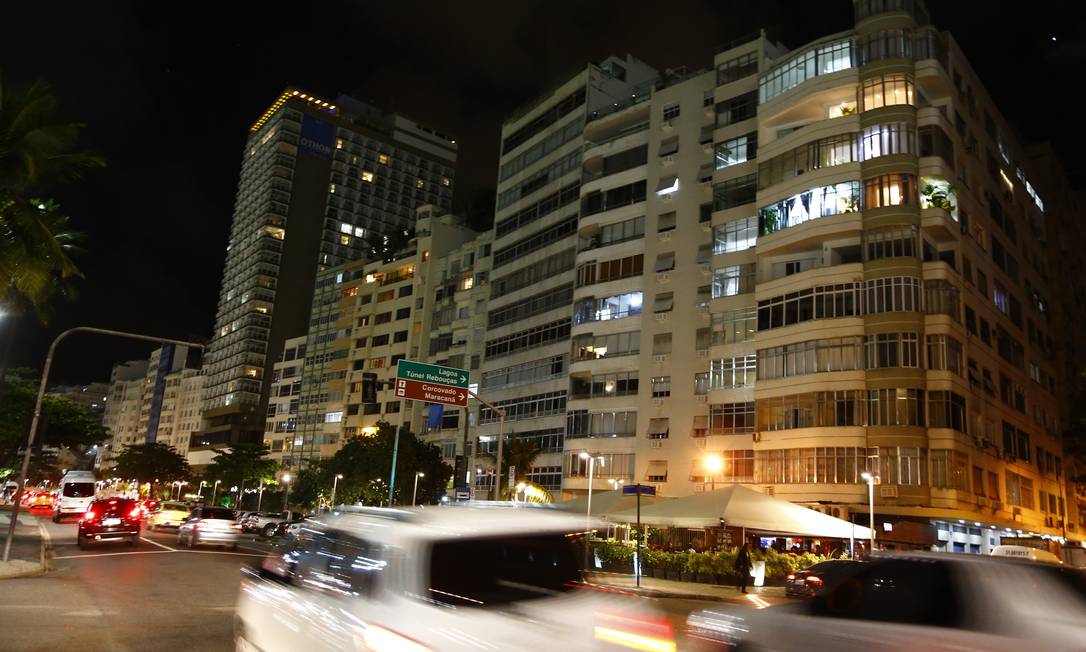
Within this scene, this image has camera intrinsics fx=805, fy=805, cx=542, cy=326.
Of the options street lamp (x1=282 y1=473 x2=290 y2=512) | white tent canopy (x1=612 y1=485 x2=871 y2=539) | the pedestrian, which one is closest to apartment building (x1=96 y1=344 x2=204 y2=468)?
street lamp (x1=282 y1=473 x2=290 y2=512)

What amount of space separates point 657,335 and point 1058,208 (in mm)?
34325

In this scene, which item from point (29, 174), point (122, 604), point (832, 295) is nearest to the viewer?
point (122, 604)

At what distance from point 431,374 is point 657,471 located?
22472 millimetres

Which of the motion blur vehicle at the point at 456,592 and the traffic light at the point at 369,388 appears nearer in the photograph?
the motion blur vehicle at the point at 456,592

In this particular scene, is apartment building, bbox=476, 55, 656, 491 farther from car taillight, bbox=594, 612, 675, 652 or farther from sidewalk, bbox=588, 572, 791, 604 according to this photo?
car taillight, bbox=594, 612, 675, 652

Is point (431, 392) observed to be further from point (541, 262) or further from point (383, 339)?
point (383, 339)

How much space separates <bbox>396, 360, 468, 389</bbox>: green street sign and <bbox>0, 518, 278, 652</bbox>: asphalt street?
402 inches

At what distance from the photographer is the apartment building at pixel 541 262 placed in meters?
60.2

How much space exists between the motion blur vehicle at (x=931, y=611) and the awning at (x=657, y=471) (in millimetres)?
42868

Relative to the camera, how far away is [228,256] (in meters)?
157

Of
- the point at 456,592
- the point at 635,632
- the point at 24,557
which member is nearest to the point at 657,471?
the point at 24,557

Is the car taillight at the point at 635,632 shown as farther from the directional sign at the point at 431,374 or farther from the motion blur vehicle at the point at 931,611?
the directional sign at the point at 431,374

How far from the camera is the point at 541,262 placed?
213 ft

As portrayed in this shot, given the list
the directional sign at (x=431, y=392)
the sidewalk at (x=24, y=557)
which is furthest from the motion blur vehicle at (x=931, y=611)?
the directional sign at (x=431, y=392)
